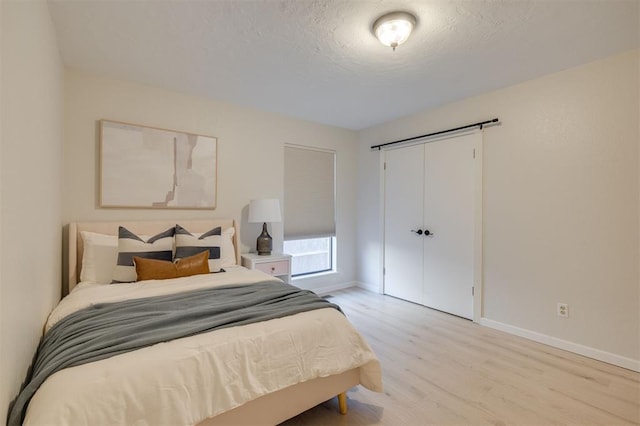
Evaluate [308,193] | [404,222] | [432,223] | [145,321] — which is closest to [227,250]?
[145,321]

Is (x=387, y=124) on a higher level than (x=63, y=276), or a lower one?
higher

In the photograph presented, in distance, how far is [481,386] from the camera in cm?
207

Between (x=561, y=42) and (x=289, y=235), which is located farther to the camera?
(x=289, y=235)

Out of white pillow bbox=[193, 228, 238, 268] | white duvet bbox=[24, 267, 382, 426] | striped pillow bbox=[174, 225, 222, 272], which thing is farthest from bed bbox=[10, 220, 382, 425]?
white pillow bbox=[193, 228, 238, 268]

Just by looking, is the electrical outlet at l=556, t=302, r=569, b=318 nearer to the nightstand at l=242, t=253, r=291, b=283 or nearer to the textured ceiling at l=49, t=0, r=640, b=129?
the textured ceiling at l=49, t=0, r=640, b=129

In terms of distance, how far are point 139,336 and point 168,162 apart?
7.06 feet

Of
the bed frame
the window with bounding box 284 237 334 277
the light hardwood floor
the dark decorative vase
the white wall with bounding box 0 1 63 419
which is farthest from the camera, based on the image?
the window with bounding box 284 237 334 277

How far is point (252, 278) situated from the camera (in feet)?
7.86

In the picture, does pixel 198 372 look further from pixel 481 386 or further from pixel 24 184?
pixel 481 386

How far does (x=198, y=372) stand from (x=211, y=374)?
0.06 meters

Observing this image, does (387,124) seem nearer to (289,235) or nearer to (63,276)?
(289,235)

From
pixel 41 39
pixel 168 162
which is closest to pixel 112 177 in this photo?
pixel 168 162

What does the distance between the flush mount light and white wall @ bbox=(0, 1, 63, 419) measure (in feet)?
5.88

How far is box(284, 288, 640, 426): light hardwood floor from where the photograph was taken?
178cm
